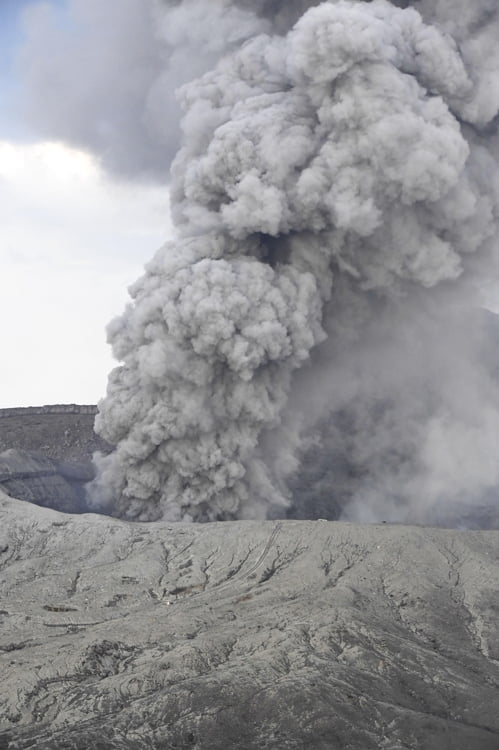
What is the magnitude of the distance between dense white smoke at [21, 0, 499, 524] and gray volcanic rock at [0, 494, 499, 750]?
558 cm

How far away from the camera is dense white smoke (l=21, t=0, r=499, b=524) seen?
30828mm

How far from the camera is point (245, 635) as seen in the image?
20078 millimetres

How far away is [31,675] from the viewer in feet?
59.9

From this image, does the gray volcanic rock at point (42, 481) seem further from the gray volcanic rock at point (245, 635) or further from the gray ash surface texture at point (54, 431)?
the gray volcanic rock at point (245, 635)

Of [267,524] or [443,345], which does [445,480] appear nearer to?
[443,345]

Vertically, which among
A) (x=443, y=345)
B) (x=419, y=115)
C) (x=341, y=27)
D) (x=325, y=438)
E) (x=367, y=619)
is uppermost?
(x=341, y=27)

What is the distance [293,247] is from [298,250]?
207 millimetres

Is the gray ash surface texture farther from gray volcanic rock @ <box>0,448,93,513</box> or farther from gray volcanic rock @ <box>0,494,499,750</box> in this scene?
gray volcanic rock @ <box>0,494,499,750</box>

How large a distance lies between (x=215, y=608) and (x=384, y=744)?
6.63m

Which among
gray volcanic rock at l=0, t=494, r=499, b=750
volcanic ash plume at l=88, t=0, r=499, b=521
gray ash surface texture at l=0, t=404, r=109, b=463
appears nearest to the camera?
A: gray volcanic rock at l=0, t=494, r=499, b=750

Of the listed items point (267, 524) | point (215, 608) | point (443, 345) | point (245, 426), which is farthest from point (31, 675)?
point (443, 345)

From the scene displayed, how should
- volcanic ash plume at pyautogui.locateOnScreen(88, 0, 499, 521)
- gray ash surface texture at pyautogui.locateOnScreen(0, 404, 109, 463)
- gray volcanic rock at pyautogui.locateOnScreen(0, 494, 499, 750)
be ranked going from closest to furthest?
gray volcanic rock at pyautogui.locateOnScreen(0, 494, 499, 750), volcanic ash plume at pyautogui.locateOnScreen(88, 0, 499, 521), gray ash surface texture at pyautogui.locateOnScreen(0, 404, 109, 463)

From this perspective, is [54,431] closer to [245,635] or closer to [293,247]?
[293,247]

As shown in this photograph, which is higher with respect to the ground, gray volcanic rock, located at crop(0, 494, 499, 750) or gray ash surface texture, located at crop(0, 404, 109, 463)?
gray ash surface texture, located at crop(0, 404, 109, 463)
